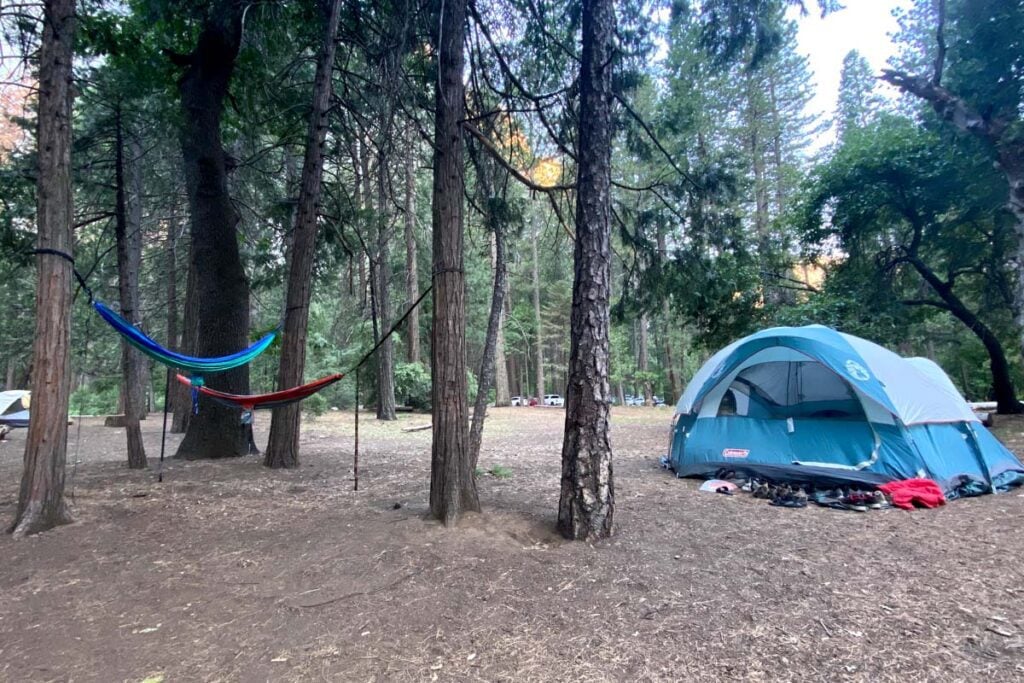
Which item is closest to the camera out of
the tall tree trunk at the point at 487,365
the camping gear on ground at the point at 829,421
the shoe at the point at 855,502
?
the tall tree trunk at the point at 487,365

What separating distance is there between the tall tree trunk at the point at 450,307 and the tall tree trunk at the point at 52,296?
8.30 feet

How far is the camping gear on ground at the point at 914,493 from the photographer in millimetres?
4652

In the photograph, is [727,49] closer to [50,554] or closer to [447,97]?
[447,97]

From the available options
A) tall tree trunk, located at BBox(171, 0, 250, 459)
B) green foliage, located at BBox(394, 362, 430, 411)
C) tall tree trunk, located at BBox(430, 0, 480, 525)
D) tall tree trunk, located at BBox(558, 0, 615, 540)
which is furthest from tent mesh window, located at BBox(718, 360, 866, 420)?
green foliage, located at BBox(394, 362, 430, 411)

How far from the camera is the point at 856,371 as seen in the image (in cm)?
527

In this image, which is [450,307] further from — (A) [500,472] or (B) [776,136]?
(B) [776,136]

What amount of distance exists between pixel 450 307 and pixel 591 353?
106 cm

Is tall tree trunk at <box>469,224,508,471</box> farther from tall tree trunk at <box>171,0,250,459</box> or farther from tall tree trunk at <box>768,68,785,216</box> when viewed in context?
tall tree trunk at <box>768,68,785,216</box>

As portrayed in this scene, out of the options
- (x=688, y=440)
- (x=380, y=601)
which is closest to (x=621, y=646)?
(x=380, y=601)

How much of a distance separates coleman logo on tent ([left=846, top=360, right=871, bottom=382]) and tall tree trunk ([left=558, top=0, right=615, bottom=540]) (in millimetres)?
3040

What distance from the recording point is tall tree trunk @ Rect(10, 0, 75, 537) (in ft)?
12.4

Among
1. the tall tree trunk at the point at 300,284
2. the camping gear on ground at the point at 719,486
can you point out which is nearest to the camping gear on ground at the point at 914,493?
the camping gear on ground at the point at 719,486

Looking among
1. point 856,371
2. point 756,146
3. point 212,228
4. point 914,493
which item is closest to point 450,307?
point 856,371

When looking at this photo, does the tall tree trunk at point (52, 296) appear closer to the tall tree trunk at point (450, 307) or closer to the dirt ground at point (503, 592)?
the dirt ground at point (503, 592)
